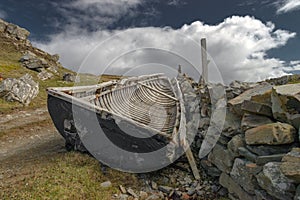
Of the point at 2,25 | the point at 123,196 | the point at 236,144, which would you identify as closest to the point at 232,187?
the point at 236,144

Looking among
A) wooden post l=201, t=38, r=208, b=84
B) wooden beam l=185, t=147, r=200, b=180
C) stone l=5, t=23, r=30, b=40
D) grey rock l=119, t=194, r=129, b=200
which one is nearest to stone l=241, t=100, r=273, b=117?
wooden beam l=185, t=147, r=200, b=180

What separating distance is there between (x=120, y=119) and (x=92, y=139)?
1361mm

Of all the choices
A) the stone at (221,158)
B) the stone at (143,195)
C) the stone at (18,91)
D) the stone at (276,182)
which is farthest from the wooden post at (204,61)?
the stone at (18,91)

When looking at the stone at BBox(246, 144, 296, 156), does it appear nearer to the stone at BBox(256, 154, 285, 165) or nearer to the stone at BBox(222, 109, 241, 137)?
the stone at BBox(256, 154, 285, 165)

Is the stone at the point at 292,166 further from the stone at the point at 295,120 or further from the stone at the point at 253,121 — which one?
the stone at the point at 253,121

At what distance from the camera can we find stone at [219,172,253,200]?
5026 mm

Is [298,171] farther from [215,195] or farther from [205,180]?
[205,180]

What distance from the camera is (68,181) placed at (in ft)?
18.6

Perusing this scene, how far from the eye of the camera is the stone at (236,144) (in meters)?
5.40

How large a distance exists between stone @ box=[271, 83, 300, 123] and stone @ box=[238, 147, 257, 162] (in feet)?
2.96

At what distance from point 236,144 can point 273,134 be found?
3.71ft

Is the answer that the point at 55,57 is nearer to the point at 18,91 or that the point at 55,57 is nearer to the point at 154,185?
the point at 18,91

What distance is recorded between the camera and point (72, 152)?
7438 mm

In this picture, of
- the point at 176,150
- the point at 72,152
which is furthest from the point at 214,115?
the point at 72,152
